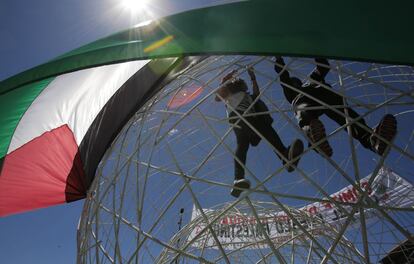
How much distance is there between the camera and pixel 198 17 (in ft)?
5.09

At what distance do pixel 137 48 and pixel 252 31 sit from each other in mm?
678

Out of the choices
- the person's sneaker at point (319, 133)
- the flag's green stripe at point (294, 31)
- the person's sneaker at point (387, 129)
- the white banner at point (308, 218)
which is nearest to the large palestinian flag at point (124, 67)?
the flag's green stripe at point (294, 31)

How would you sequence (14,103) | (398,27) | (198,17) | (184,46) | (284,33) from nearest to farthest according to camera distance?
(398,27), (284,33), (184,46), (198,17), (14,103)

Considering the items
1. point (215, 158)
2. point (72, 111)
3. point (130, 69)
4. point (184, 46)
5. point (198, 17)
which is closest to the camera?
point (184, 46)

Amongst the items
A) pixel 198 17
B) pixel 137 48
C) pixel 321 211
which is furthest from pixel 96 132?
pixel 321 211

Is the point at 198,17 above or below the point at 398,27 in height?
above

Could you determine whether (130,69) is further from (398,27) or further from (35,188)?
(398,27)

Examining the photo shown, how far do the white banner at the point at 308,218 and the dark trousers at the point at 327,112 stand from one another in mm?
2056

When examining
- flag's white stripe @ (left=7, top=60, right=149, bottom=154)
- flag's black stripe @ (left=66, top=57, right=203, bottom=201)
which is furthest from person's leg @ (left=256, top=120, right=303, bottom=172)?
flag's white stripe @ (left=7, top=60, right=149, bottom=154)

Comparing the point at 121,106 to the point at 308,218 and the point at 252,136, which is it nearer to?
the point at 252,136

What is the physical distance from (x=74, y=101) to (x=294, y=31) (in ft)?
9.52

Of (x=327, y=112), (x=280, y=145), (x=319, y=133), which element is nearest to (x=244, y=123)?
(x=280, y=145)

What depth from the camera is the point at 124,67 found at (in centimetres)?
324

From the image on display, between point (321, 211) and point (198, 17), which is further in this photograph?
point (321, 211)
